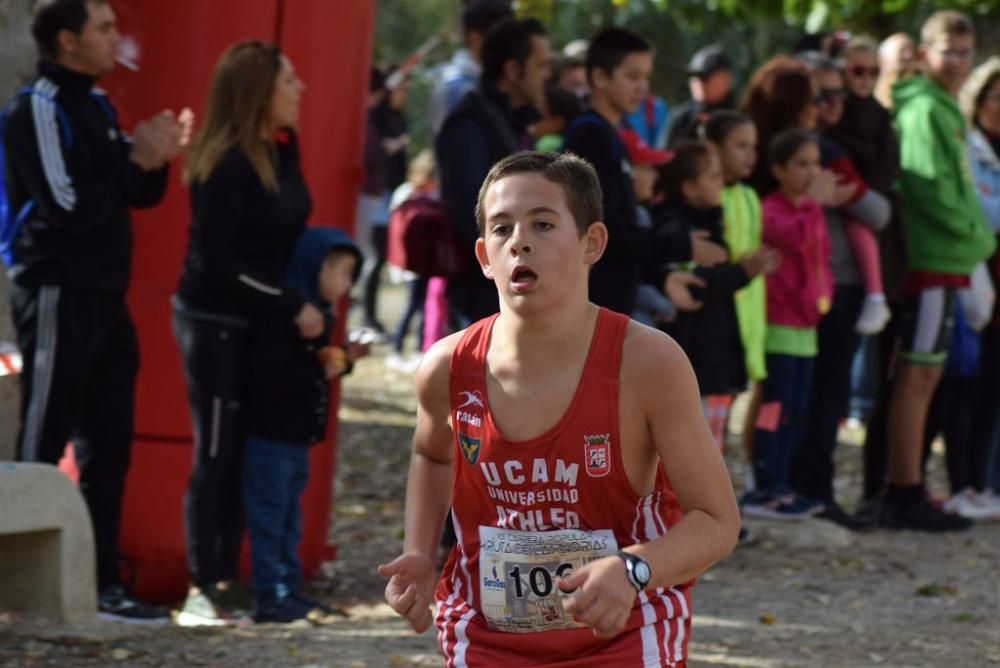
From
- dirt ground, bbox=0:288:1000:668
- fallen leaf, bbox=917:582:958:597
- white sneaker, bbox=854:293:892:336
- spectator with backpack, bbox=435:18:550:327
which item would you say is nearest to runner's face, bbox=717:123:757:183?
white sneaker, bbox=854:293:892:336

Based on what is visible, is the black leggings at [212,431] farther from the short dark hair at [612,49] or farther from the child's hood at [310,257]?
the short dark hair at [612,49]

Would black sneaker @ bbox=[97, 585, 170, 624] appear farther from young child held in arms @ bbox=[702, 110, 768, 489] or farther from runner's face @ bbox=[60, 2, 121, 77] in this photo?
young child held in arms @ bbox=[702, 110, 768, 489]

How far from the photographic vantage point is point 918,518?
8.92 meters

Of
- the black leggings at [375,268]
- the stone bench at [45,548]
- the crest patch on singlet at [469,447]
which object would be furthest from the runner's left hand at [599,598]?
the black leggings at [375,268]

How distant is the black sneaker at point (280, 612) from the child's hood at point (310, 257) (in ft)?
3.64

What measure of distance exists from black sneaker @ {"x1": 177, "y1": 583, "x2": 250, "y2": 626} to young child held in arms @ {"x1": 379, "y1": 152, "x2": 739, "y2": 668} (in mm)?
2981

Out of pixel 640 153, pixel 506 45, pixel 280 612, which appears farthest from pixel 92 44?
pixel 640 153

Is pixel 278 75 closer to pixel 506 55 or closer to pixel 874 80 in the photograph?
Answer: pixel 506 55

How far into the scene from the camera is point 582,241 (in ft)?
11.6

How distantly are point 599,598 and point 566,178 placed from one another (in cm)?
90

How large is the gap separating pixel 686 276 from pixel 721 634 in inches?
65.1

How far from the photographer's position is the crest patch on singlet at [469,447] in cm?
359

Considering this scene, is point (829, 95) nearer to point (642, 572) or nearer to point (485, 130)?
point (485, 130)

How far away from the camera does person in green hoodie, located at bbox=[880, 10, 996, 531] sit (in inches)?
343
